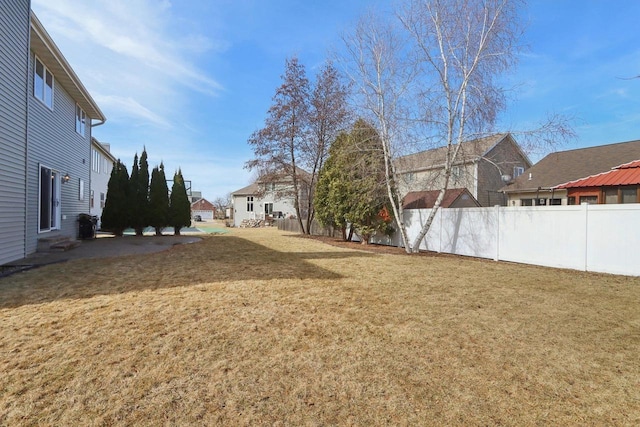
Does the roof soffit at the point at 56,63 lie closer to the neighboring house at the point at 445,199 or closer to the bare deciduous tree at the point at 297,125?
the bare deciduous tree at the point at 297,125


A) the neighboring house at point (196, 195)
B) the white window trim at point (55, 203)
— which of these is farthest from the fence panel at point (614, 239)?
the neighboring house at point (196, 195)

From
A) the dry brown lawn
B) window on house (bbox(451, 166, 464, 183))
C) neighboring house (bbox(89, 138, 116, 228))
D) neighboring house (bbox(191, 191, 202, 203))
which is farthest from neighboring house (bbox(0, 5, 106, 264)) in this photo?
neighboring house (bbox(191, 191, 202, 203))

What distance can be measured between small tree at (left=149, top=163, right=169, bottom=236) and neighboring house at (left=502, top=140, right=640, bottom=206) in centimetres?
1860

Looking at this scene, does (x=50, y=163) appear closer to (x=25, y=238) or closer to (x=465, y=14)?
(x=25, y=238)

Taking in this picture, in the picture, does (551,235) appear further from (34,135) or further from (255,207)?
(255,207)

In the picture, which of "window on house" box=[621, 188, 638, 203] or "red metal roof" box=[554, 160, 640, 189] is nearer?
Result: "red metal roof" box=[554, 160, 640, 189]

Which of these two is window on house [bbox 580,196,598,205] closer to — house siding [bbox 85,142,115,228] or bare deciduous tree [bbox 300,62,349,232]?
bare deciduous tree [bbox 300,62,349,232]

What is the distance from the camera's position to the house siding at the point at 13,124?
685 cm

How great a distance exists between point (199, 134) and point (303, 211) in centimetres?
901

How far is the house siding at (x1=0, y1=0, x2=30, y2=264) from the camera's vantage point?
6.85 m

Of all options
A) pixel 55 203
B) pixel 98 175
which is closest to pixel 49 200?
pixel 55 203

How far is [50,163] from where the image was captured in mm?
9891

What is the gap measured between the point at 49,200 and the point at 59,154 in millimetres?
1650

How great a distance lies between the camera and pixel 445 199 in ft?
53.0
